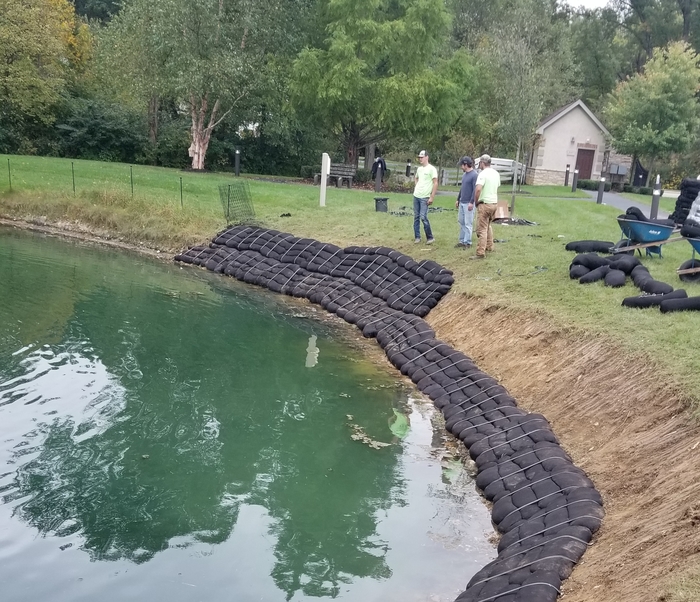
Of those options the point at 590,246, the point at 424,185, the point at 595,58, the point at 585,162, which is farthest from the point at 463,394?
the point at 595,58

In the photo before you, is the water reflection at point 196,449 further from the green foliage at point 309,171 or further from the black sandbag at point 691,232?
the green foliage at point 309,171

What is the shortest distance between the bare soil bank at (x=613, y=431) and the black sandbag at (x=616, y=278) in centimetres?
132

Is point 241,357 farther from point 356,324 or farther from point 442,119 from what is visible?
point 442,119

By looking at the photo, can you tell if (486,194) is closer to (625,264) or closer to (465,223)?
(465,223)

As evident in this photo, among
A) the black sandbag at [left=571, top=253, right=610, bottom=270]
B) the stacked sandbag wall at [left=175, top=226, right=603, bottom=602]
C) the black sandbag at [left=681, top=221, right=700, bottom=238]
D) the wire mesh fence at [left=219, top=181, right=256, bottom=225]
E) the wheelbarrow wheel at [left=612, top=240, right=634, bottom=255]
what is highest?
the black sandbag at [left=681, top=221, right=700, bottom=238]

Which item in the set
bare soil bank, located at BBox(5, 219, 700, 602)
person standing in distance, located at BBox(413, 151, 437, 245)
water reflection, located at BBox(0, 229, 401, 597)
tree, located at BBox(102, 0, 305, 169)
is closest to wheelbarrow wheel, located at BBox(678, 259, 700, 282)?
bare soil bank, located at BBox(5, 219, 700, 602)

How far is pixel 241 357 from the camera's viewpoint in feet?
40.2

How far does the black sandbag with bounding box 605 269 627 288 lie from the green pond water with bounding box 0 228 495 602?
133 inches

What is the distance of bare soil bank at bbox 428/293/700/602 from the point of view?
5.41 metres

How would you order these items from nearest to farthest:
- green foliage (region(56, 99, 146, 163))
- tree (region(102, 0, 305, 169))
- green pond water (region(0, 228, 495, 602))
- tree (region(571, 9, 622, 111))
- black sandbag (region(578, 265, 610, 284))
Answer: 1. green pond water (region(0, 228, 495, 602))
2. black sandbag (region(578, 265, 610, 284))
3. tree (region(102, 0, 305, 169))
4. green foliage (region(56, 99, 146, 163))
5. tree (region(571, 9, 622, 111))

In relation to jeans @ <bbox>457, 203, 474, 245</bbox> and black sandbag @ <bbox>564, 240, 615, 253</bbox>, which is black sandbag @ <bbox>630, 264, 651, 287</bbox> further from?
jeans @ <bbox>457, 203, 474, 245</bbox>

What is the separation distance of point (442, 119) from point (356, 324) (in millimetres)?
16415

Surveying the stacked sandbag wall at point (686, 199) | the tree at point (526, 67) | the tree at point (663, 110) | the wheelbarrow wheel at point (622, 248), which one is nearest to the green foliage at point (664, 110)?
the tree at point (663, 110)

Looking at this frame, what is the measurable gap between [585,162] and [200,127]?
63.5 feet
